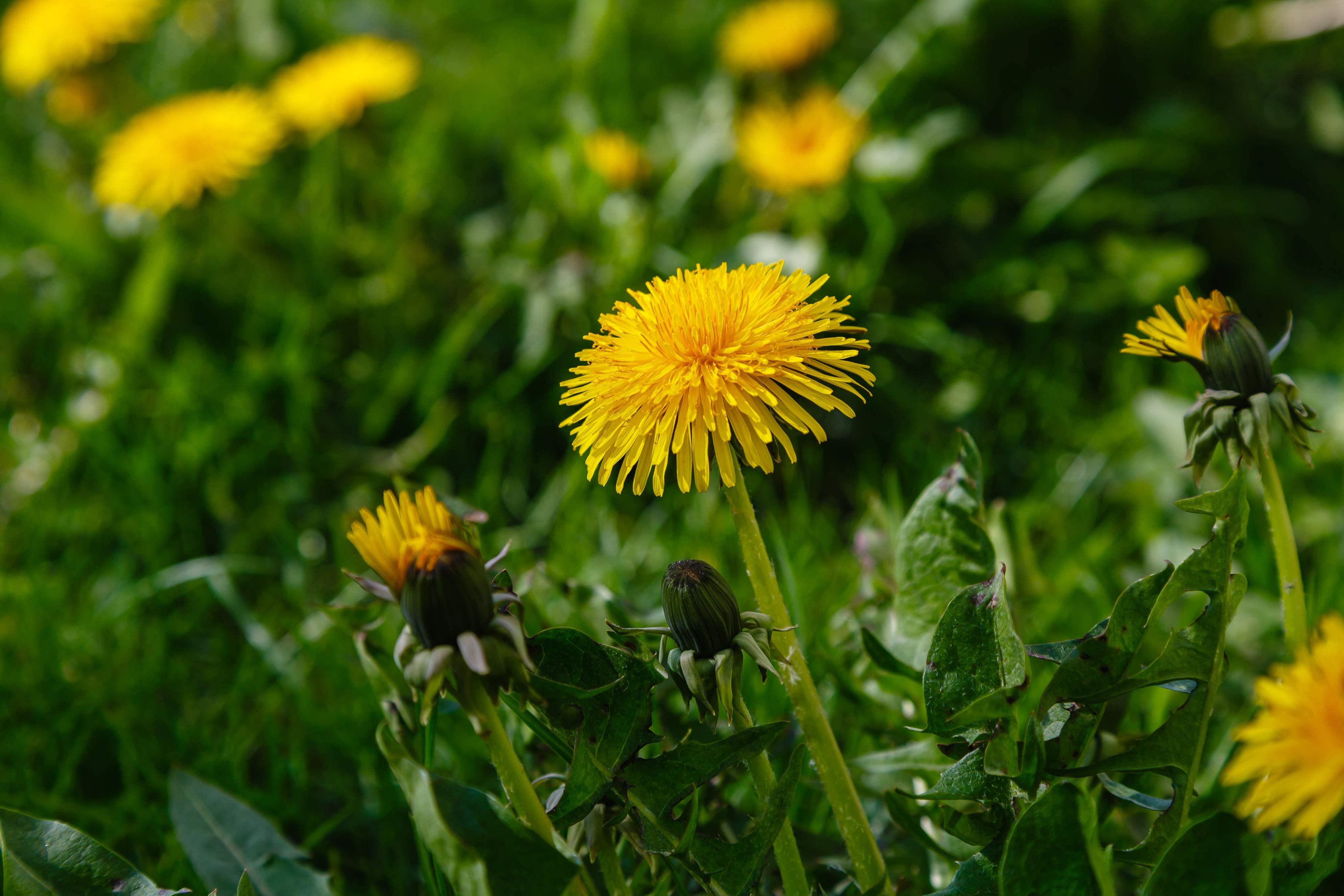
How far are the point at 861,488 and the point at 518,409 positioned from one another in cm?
76

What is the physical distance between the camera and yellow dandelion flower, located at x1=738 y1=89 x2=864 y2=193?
89.9 inches

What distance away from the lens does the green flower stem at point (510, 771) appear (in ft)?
2.82

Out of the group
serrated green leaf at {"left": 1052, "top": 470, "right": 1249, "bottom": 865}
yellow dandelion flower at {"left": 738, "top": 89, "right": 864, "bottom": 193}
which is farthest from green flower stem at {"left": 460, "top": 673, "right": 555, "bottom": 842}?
yellow dandelion flower at {"left": 738, "top": 89, "right": 864, "bottom": 193}

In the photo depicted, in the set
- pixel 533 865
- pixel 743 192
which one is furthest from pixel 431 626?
pixel 743 192

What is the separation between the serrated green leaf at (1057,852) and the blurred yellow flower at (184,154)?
2.24m

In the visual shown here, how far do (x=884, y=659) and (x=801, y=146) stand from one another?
1529mm

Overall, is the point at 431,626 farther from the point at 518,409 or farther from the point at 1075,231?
the point at 1075,231

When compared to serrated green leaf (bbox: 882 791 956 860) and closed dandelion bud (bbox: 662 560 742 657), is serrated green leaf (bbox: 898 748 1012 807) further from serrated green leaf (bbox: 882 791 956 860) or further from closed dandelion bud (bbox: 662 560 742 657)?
closed dandelion bud (bbox: 662 560 742 657)

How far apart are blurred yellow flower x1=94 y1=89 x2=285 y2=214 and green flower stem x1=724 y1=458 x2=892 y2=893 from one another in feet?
6.37

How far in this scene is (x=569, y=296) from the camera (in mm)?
2162

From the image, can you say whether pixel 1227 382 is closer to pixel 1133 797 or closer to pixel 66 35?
pixel 1133 797

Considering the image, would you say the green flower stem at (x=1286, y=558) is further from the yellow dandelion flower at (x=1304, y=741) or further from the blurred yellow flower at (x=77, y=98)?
the blurred yellow flower at (x=77, y=98)

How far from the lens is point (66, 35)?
2.71m

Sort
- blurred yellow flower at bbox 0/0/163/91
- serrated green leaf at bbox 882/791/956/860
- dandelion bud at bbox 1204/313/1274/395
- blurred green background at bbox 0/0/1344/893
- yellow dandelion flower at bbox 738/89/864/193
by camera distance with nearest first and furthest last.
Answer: dandelion bud at bbox 1204/313/1274/395 < serrated green leaf at bbox 882/791/956/860 < blurred green background at bbox 0/0/1344/893 < yellow dandelion flower at bbox 738/89/864/193 < blurred yellow flower at bbox 0/0/163/91
